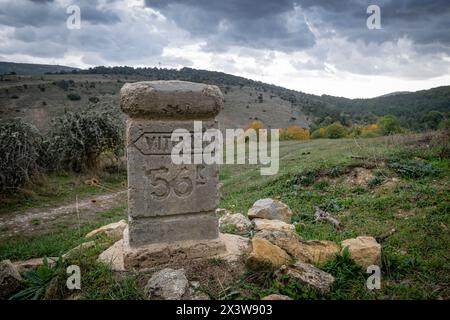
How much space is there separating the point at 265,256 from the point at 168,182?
4.44ft

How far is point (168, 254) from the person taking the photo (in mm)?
4074

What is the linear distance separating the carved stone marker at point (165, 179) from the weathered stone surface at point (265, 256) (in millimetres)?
529

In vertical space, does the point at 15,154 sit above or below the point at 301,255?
above

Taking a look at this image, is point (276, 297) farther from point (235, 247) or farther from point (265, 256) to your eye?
point (235, 247)

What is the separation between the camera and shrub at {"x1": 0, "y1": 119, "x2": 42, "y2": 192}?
31.8ft

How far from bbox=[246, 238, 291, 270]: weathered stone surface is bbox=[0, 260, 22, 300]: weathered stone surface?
7.91ft

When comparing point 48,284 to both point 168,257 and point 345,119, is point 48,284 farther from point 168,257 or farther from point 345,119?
point 345,119

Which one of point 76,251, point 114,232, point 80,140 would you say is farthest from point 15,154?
point 76,251

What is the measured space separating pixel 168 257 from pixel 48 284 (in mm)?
1238

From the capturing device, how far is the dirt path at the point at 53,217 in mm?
7681

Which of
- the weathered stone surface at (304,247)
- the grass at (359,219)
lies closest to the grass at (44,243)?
the grass at (359,219)

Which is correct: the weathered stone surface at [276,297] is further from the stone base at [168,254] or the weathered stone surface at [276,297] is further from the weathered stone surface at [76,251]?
the weathered stone surface at [76,251]

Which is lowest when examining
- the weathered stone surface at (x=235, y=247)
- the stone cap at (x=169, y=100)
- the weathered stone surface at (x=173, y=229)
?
the weathered stone surface at (x=235, y=247)

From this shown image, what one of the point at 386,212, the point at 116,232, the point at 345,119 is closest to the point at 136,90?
the point at 116,232
